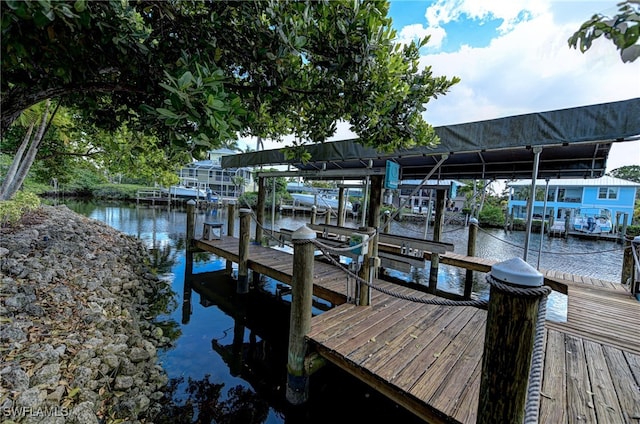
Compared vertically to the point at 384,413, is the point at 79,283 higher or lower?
higher

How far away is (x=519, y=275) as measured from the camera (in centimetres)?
98

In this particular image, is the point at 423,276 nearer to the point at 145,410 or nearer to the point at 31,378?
the point at 145,410

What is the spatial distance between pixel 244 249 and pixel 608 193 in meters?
27.4

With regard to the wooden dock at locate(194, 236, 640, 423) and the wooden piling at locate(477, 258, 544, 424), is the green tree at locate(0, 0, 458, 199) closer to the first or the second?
the wooden piling at locate(477, 258, 544, 424)

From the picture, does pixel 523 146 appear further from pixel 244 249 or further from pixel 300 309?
pixel 244 249

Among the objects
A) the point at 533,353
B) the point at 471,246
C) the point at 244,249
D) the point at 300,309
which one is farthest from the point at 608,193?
the point at 533,353

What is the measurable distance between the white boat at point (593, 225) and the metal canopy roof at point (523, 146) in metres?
18.8

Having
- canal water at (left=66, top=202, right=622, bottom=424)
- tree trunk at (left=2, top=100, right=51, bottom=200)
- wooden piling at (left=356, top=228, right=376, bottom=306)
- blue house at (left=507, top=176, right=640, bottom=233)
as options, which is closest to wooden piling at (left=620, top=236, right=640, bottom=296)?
canal water at (left=66, top=202, right=622, bottom=424)

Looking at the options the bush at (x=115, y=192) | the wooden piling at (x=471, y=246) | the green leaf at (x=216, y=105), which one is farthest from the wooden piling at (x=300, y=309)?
the bush at (x=115, y=192)

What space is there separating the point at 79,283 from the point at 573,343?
6.25m

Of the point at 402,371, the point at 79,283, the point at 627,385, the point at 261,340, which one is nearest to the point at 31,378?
the point at 79,283

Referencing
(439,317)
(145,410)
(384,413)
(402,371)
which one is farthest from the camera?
(439,317)

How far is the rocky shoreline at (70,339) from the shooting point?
215 centimetres

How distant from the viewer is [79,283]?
3.89 m
